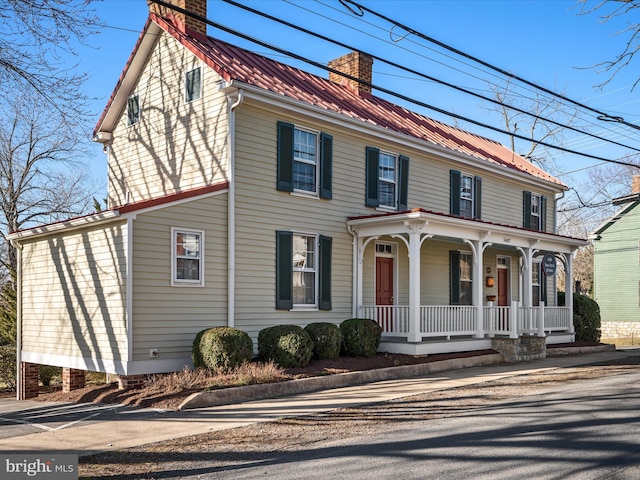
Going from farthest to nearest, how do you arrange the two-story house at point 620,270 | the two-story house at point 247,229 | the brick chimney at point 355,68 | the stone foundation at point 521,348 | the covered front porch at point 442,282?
the two-story house at point 620,270 → the brick chimney at point 355,68 → the stone foundation at point 521,348 → the covered front porch at point 442,282 → the two-story house at point 247,229

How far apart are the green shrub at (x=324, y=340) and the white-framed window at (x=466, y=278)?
763 centimetres

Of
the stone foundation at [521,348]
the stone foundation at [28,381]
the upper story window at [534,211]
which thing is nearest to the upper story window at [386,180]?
the stone foundation at [521,348]

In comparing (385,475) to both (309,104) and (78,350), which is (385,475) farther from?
(309,104)

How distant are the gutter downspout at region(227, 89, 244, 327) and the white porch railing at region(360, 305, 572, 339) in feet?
14.1

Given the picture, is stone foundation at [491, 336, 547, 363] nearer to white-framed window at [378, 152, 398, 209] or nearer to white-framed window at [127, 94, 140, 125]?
white-framed window at [378, 152, 398, 209]

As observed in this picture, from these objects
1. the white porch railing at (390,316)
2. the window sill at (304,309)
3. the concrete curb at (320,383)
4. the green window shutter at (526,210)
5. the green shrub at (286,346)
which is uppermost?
the green window shutter at (526,210)

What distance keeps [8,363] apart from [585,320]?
62.5 ft

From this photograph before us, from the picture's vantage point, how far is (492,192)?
22.5m

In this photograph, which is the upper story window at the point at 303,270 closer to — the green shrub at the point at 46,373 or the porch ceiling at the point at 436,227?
the porch ceiling at the point at 436,227

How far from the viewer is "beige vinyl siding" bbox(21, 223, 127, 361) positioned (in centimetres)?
1287

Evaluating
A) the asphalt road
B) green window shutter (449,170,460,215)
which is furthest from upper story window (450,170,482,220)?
the asphalt road

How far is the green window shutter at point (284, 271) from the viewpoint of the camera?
50.2 ft

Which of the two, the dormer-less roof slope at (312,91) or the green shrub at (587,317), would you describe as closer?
the dormer-less roof slope at (312,91)

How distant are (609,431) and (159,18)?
14.2 meters
